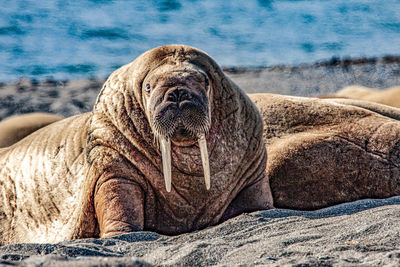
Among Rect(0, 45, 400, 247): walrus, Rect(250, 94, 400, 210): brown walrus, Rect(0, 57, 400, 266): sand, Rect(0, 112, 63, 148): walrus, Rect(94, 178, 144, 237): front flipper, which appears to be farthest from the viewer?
Rect(0, 112, 63, 148): walrus

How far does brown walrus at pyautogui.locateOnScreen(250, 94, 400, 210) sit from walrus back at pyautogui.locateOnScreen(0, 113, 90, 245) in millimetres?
2043

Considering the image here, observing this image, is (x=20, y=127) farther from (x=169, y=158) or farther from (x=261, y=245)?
(x=261, y=245)

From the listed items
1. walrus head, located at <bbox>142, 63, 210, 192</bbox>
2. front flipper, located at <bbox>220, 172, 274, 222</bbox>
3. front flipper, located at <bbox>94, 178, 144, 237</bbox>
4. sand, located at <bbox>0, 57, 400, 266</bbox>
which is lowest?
front flipper, located at <bbox>220, 172, 274, 222</bbox>

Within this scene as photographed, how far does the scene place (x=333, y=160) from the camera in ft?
20.4

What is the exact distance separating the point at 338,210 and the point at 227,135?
1.12 meters

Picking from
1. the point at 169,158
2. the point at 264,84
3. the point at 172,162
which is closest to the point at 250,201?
the point at 172,162

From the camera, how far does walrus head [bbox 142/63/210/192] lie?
445cm

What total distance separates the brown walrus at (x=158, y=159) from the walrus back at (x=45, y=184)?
0.01m

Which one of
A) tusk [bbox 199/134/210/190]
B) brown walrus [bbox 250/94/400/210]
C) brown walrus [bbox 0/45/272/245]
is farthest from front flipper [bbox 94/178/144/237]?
brown walrus [bbox 250/94/400/210]

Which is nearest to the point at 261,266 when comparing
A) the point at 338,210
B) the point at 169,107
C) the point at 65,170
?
the point at 169,107

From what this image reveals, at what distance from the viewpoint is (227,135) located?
513 cm

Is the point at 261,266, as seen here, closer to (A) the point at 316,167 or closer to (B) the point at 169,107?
(B) the point at 169,107

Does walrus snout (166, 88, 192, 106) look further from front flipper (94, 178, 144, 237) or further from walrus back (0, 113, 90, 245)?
walrus back (0, 113, 90, 245)

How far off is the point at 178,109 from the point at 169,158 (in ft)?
1.30
